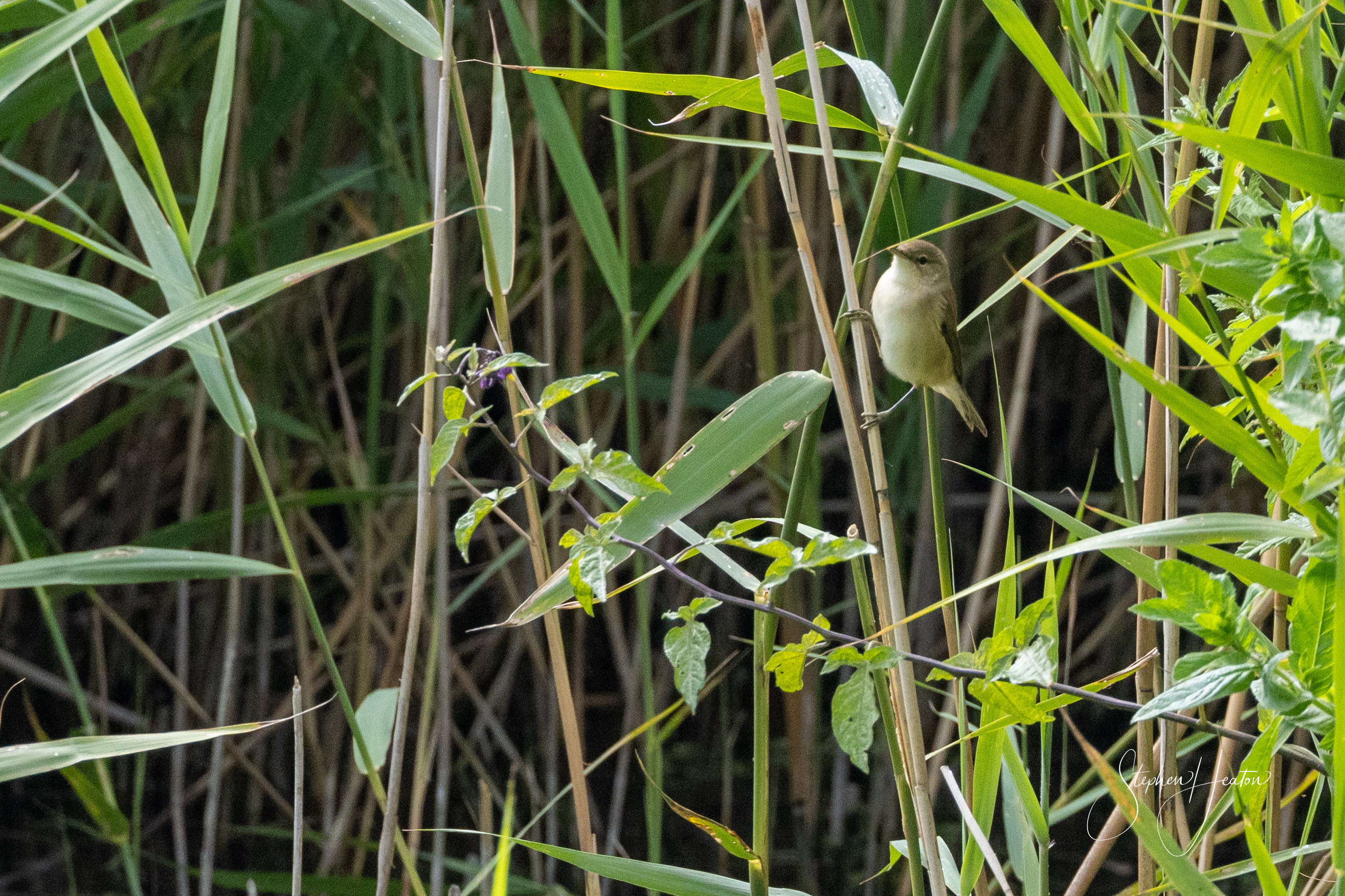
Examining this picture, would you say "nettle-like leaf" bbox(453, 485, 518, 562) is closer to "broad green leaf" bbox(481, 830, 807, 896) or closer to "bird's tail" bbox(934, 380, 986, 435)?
"broad green leaf" bbox(481, 830, 807, 896)

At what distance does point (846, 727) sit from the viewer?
699mm

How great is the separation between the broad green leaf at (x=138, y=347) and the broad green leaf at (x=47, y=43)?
0.64ft

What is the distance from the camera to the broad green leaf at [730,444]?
808 millimetres

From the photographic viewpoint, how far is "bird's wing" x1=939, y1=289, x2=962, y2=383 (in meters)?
1.55

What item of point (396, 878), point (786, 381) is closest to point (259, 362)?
point (396, 878)

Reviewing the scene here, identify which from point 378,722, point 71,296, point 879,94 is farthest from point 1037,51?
point 378,722

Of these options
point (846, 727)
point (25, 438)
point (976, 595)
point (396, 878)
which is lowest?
point (396, 878)

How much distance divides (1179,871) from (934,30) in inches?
20.5

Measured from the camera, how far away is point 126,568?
39.5 inches

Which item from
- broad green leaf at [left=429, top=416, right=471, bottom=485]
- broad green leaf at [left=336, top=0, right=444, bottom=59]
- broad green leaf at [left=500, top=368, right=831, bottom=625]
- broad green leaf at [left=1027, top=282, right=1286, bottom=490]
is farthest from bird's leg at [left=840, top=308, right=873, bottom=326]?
broad green leaf at [left=336, top=0, right=444, bottom=59]

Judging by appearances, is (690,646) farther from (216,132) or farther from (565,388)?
(216,132)

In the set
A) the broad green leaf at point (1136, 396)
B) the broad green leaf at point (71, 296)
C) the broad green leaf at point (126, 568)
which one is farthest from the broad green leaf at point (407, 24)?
the broad green leaf at point (1136, 396)

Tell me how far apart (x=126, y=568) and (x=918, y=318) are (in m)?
0.95

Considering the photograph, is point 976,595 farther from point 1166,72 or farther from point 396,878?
point 1166,72
